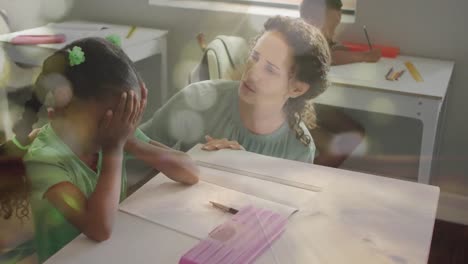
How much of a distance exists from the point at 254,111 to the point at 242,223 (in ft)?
1.37

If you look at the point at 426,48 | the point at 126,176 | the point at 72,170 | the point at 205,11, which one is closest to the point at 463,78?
the point at 426,48

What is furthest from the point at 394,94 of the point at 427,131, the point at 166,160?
the point at 166,160

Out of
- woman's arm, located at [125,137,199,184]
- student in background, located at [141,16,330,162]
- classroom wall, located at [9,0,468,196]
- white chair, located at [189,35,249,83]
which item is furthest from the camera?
classroom wall, located at [9,0,468,196]

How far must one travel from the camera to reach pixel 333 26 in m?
1.47

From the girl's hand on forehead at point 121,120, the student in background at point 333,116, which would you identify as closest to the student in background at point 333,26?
the student in background at point 333,116

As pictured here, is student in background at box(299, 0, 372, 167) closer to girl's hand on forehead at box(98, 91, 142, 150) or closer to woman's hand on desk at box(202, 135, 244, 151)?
woman's hand on desk at box(202, 135, 244, 151)

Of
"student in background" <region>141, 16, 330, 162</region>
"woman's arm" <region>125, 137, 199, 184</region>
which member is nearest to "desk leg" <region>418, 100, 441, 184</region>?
"student in background" <region>141, 16, 330, 162</region>

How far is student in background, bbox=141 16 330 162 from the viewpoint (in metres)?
1.00

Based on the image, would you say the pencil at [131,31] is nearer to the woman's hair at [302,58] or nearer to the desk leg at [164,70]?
the desk leg at [164,70]

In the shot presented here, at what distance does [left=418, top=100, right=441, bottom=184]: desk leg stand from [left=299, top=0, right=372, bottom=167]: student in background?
0.22 m

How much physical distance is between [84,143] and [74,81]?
97 mm

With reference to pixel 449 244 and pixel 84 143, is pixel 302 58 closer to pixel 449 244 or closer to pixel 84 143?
pixel 84 143

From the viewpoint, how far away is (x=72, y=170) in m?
0.73

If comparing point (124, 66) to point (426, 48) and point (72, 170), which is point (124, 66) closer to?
Result: point (72, 170)
